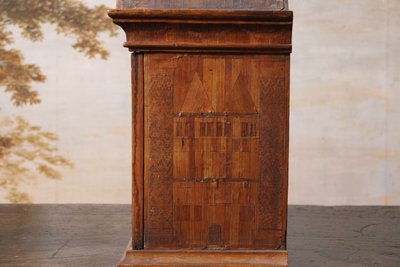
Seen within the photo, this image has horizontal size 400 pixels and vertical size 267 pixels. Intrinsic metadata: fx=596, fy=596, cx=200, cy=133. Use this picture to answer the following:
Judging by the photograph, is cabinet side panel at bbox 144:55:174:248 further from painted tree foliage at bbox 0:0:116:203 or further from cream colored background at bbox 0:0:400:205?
painted tree foliage at bbox 0:0:116:203

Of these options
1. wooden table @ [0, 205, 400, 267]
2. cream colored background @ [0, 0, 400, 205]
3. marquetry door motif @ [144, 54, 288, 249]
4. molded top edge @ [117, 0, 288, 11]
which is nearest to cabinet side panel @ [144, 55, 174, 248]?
marquetry door motif @ [144, 54, 288, 249]

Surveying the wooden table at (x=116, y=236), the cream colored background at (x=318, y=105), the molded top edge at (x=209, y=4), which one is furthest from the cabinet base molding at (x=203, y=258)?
the cream colored background at (x=318, y=105)

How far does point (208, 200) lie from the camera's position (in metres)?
2.08

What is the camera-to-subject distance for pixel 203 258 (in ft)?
6.70

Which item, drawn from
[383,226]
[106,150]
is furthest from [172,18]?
[106,150]

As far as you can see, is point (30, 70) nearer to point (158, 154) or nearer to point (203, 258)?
point (158, 154)

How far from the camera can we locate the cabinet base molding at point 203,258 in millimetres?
2020

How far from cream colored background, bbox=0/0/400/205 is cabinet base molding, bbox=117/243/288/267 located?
3723 millimetres

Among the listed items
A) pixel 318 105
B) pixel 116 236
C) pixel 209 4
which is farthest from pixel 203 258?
pixel 318 105

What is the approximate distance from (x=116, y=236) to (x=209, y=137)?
6.17 feet

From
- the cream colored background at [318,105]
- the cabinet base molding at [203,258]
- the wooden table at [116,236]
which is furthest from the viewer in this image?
the cream colored background at [318,105]

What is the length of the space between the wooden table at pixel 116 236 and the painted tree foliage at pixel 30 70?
0.70 metres

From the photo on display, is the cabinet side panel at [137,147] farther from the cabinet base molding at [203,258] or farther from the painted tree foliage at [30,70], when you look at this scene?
the painted tree foliage at [30,70]

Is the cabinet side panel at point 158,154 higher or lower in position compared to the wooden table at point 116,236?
higher
